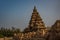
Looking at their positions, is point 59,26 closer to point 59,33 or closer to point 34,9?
point 59,33

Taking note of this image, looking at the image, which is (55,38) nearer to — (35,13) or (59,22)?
(59,22)

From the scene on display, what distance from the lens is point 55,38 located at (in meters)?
3.95

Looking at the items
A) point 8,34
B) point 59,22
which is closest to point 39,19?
point 8,34

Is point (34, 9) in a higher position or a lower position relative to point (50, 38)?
higher

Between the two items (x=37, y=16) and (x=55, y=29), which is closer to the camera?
(x=55, y=29)

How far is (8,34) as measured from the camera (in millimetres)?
53000

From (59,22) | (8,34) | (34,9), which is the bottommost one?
(59,22)

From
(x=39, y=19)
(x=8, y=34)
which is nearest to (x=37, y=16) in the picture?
(x=39, y=19)

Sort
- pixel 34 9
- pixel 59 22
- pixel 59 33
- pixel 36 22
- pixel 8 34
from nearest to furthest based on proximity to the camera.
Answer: pixel 59 33, pixel 59 22, pixel 36 22, pixel 34 9, pixel 8 34

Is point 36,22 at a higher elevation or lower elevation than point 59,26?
higher

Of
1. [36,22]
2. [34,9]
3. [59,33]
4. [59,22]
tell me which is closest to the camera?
[59,33]

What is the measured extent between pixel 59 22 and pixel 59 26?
0.15 m

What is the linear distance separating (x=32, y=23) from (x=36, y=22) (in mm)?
967

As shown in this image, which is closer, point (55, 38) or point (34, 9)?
point (55, 38)
